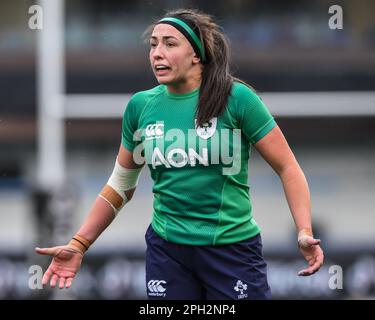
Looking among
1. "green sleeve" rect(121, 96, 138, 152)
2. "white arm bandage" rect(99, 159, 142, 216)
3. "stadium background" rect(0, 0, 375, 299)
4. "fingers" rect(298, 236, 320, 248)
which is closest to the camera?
"fingers" rect(298, 236, 320, 248)

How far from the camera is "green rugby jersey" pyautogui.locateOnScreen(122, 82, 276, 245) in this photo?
310 centimetres

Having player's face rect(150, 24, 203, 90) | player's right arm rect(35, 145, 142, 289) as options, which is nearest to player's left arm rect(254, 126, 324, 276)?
player's face rect(150, 24, 203, 90)

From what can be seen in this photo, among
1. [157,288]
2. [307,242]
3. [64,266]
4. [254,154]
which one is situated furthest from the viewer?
[254,154]

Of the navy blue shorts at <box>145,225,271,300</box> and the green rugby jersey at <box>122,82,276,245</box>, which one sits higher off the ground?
the green rugby jersey at <box>122,82,276,245</box>

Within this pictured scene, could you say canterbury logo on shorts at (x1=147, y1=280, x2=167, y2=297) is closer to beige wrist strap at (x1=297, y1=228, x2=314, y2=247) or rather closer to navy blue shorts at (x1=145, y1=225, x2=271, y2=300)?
navy blue shorts at (x1=145, y1=225, x2=271, y2=300)

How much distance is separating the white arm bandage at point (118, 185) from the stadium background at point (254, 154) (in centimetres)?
371

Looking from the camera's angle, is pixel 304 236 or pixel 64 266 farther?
pixel 64 266

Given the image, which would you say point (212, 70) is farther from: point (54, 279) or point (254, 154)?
point (254, 154)

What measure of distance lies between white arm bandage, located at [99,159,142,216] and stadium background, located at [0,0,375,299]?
371 centimetres

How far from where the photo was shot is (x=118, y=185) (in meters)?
3.35

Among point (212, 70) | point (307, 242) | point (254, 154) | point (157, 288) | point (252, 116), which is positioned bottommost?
point (157, 288)

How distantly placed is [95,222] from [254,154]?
195 inches

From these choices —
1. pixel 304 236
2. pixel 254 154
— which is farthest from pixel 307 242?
pixel 254 154
